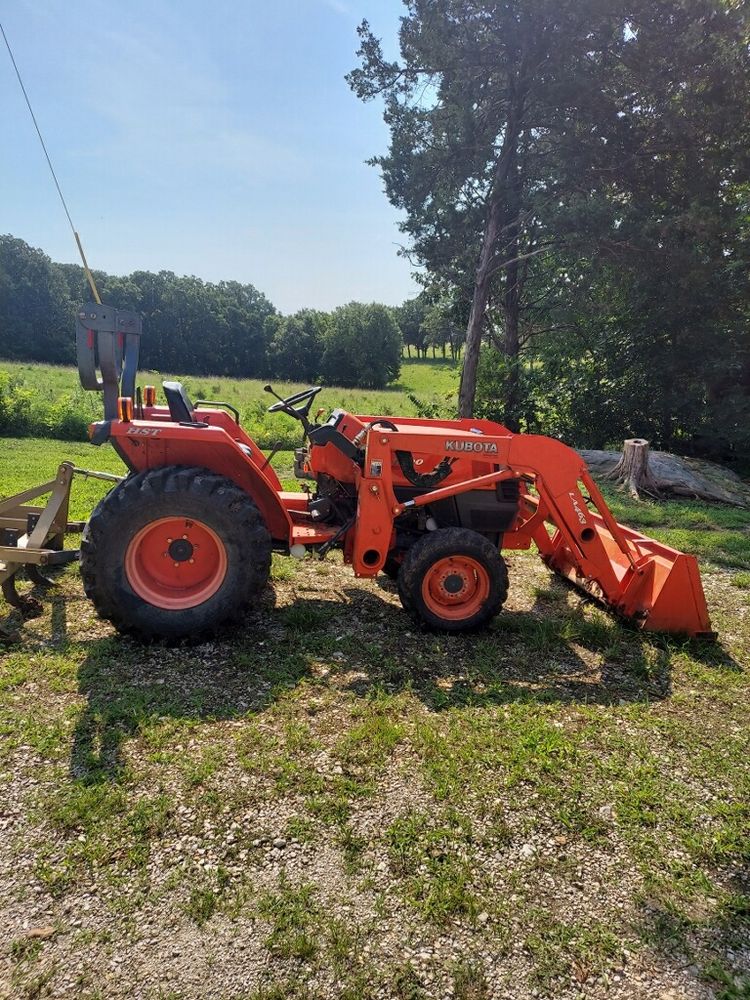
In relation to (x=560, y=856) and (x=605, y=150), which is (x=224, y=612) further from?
(x=605, y=150)

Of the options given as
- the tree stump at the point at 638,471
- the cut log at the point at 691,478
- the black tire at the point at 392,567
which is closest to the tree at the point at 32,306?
the cut log at the point at 691,478

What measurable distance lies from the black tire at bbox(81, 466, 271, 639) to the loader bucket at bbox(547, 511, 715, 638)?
2395mm

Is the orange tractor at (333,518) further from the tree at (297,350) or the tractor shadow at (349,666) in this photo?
the tree at (297,350)

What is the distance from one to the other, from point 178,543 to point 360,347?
5119cm

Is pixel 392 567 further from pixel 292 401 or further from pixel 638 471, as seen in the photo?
pixel 638 471

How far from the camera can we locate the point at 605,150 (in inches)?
456

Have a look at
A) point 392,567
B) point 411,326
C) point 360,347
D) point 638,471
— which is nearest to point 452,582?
point 392,567

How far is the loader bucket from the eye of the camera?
4367 mm

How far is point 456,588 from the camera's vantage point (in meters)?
4.38

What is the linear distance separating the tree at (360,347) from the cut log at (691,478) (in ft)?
137

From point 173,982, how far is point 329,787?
100 centimetres

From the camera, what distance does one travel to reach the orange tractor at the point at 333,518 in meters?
3.89

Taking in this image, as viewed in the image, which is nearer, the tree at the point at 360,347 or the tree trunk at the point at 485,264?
the tree trunk at the point at 485,264

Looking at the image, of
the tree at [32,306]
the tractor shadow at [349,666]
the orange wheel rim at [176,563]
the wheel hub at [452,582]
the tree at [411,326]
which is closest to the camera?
the tractor shadow at [349,666]
